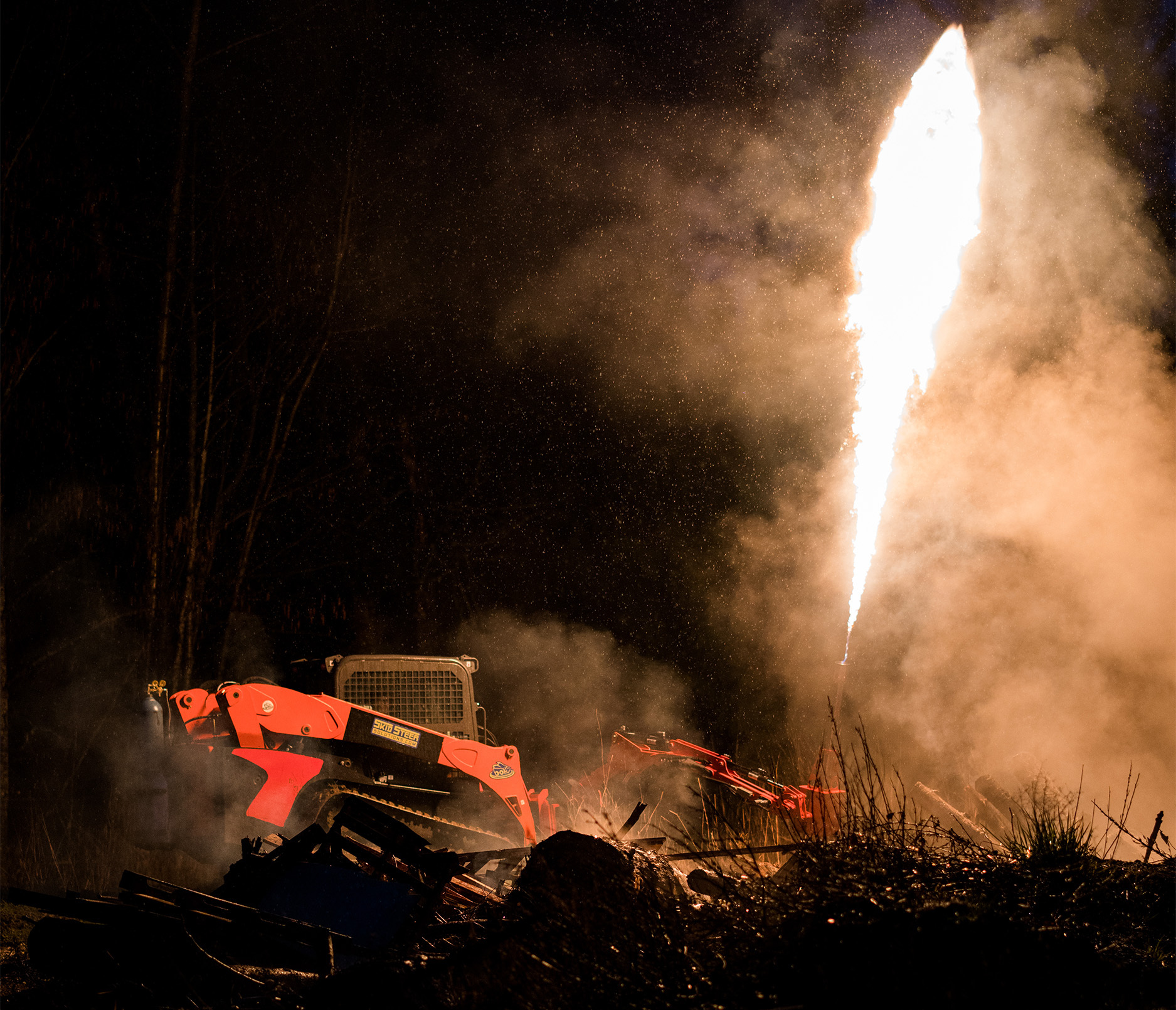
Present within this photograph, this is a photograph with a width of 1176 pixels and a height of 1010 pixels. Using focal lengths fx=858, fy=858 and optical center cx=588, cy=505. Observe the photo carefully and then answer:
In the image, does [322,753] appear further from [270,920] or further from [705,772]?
[705,772]

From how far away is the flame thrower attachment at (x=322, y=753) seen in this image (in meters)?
6.25

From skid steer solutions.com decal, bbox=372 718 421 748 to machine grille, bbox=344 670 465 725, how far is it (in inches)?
21.1

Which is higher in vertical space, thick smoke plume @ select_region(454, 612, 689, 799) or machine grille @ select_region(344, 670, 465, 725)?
thick smoke plume @ select_region(454, 612, 689, 799)

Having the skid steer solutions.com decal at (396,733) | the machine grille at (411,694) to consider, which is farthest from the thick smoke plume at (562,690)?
the skid steer solutions.com decal at (396,733)

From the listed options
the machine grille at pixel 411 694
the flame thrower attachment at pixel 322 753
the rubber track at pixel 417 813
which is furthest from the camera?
the machine grille at pixel 411 694

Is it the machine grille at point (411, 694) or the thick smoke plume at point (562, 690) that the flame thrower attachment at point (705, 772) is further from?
the thick smoke plume at point (562, 690)

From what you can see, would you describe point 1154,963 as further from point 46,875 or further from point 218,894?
point 46,875

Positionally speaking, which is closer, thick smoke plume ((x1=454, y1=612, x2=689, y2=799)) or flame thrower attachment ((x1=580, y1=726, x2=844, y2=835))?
flame thrower attachment ((x1=580, y1=726, x2=844, y2=835))

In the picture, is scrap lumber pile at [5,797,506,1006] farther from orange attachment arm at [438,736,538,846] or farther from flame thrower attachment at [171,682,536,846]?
orange attachment arm at [438,736,538,846]

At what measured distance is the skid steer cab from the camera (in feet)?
20.2

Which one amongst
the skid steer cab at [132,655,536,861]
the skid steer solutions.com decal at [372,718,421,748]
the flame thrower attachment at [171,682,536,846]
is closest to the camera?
the skid steer cab at [132,655,536,861]

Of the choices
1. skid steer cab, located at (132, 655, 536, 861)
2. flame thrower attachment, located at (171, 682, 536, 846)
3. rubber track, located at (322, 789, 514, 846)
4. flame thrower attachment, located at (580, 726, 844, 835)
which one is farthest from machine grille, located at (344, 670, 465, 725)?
flame thrower attachment, located at (580, 726, 844, 835)

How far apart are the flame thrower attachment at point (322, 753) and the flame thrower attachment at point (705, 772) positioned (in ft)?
5.20

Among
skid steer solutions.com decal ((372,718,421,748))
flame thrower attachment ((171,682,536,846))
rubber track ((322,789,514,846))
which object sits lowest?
rubber track ((322,789,514,846))
